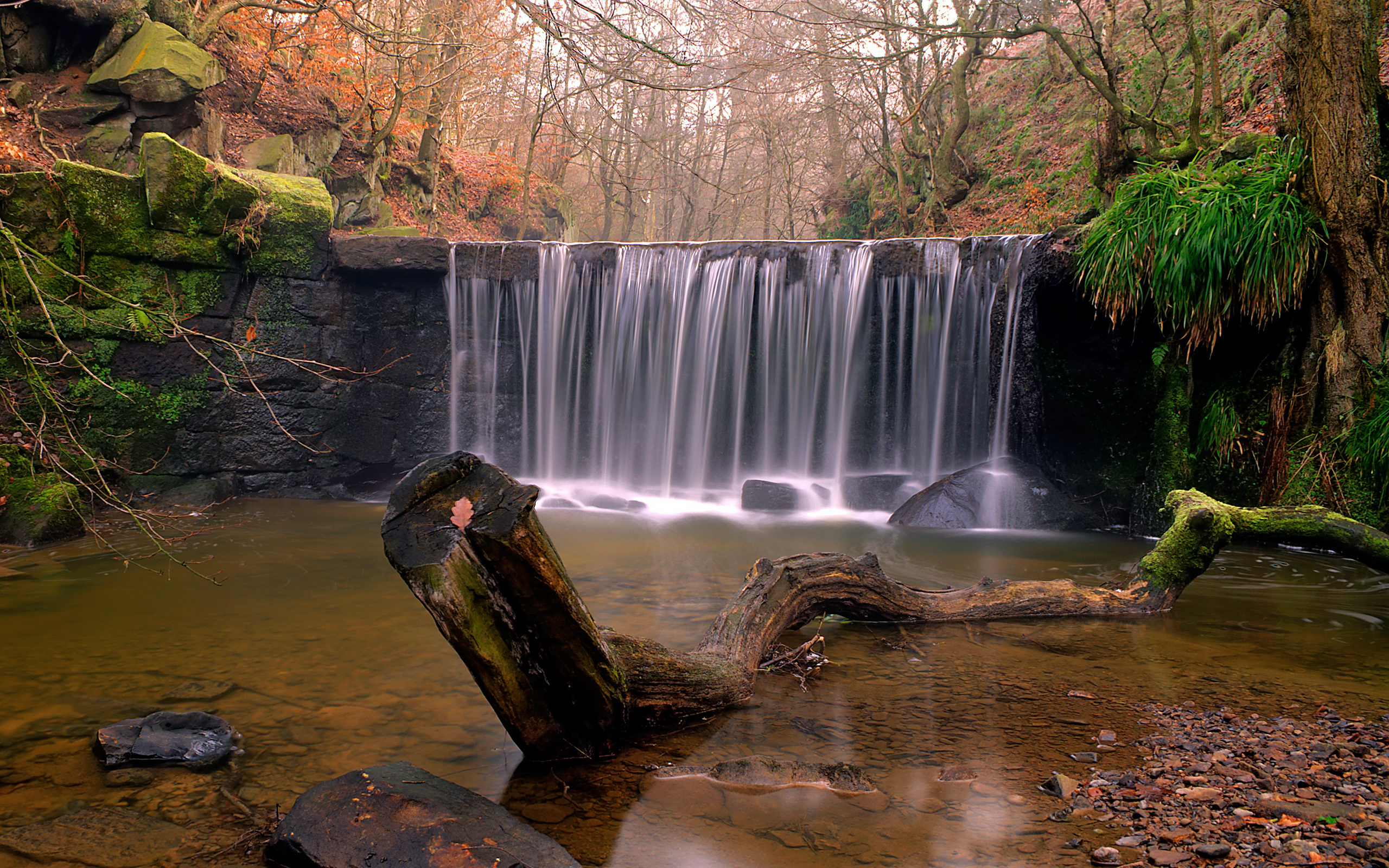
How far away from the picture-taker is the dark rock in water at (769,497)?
8.71 metres

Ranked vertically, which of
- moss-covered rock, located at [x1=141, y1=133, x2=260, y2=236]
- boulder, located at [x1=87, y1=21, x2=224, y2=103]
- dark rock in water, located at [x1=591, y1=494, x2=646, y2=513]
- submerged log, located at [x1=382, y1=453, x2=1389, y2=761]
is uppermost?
boulder, located at [x1=87, y1=21, x2=224, y2=103]

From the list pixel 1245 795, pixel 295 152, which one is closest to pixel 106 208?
pixel 295 152

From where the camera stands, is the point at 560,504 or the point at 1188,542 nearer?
the point at 1188,542

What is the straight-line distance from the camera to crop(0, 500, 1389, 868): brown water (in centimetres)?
234

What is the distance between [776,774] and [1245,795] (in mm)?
1360

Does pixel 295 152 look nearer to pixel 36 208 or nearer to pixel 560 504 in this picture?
pixel 36 208

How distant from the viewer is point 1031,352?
823 centimetres

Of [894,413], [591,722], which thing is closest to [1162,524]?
[894,413]

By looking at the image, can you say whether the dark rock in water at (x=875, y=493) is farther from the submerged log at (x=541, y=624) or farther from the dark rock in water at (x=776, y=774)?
the dark rock in water at (x=776, y=774)

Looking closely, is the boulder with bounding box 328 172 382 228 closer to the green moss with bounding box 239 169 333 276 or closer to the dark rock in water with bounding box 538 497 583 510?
the green moss with bounding box 239 169 333 276

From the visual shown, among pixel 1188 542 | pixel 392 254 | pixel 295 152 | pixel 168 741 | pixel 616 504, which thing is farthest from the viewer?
pixel 295 152

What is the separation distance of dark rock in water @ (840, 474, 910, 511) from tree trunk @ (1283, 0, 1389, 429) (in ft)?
12.3

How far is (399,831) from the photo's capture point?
6.81ft

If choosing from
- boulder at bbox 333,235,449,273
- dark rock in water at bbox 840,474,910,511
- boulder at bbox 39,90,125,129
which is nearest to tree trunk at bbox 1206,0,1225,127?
dark rock in water at bbox 840,474,910,511
